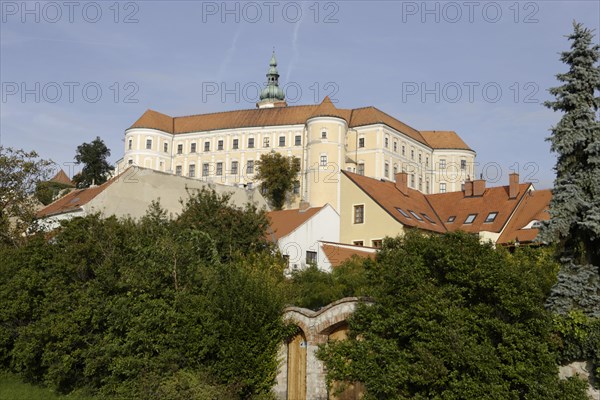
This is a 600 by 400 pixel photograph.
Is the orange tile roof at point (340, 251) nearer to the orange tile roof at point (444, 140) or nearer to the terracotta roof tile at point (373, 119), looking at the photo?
the terracotta roof tile at point (373, 119)

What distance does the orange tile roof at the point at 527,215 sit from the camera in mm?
40719

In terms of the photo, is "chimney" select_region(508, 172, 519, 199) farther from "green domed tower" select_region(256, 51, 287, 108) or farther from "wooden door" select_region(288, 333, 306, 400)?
"green domed tower" select_region(256, 51, 287, 108)

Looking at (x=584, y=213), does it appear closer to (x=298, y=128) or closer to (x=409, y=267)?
(x=409, y=267)

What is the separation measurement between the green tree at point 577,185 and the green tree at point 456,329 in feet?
2.58

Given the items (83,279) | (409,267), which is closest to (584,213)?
(409,267)

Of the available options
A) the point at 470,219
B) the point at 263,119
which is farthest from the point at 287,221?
the point at 263,119

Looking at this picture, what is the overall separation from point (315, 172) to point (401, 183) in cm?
2562

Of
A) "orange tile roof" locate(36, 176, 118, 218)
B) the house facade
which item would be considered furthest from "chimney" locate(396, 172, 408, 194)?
the house facade

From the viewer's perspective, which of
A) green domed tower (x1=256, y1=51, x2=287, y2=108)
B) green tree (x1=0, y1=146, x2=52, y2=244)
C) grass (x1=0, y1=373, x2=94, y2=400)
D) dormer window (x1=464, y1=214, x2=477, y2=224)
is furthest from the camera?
green domed tower (x1=256, y1=51, x2=287, y2=108)

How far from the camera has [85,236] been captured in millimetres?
22328

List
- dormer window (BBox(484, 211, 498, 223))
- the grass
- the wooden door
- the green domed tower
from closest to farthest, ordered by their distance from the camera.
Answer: the wooden door
the grass
dormer window (BBox(484, 211, 498, 223))
the green domed tower

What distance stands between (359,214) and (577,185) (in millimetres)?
31660

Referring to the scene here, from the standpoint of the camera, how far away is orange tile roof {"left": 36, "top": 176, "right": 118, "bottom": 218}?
141ft

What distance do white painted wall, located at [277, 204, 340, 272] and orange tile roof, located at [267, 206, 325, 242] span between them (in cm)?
28
